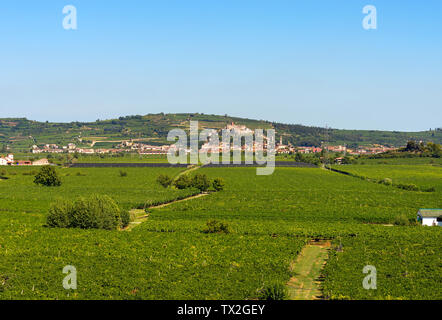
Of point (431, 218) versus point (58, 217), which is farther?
point (431, 218)

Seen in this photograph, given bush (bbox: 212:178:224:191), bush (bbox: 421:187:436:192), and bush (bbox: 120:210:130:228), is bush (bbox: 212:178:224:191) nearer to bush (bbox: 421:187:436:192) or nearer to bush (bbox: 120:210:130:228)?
bush (bbox: 120:210:130:228)

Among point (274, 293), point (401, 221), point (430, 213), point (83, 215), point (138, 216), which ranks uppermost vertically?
point (83, 215)

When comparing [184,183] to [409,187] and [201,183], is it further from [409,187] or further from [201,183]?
[409,187]

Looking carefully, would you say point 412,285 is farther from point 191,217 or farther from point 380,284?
point 191,217

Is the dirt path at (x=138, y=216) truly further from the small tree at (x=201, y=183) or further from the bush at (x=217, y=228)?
the small tree at (x=201, y=183)

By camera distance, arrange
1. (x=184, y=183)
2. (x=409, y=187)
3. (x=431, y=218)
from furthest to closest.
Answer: (x=409, y=187), (x=184, y=183), (x=431, y=218)

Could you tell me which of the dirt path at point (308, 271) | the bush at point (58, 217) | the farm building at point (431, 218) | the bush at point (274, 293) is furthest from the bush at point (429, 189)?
the bush at point (274, 293)

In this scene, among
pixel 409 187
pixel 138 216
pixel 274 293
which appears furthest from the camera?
pixel 409 187

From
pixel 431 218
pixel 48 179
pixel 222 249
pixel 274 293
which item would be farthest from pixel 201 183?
pixel 274 293
